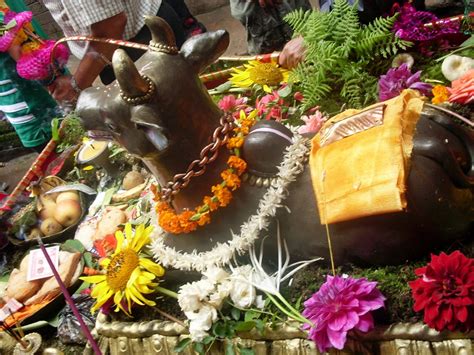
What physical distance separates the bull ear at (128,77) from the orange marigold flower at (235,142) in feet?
0.78

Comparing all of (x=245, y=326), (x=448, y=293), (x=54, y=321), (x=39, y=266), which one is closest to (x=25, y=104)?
(x=39, y=266)

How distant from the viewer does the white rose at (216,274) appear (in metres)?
1.27

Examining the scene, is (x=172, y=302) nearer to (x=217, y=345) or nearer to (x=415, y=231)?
(x=217, y=345)

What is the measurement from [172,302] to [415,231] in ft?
2.28

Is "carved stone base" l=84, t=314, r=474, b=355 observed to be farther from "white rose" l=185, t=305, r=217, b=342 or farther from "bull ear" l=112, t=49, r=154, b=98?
"bull ear" l=112, t=49, r=154, b=98

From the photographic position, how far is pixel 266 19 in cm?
289

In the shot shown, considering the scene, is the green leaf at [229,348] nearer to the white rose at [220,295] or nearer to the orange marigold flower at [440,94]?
the white rose at [220,295]

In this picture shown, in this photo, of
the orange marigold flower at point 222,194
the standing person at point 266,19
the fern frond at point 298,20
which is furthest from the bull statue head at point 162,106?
the standing person at point 266,19

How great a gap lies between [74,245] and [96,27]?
882 mm

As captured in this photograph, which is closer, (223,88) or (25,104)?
(223,88)

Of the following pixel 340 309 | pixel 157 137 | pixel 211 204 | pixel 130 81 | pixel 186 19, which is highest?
pixel 130 81

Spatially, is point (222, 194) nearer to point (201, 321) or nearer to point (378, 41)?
point (201, 321)

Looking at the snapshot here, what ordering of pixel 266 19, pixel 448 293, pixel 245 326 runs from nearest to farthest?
1. pixel 448 293
2. pixel 245 326
3. pixel 266 19

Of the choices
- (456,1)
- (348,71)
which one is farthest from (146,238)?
(456,1)
